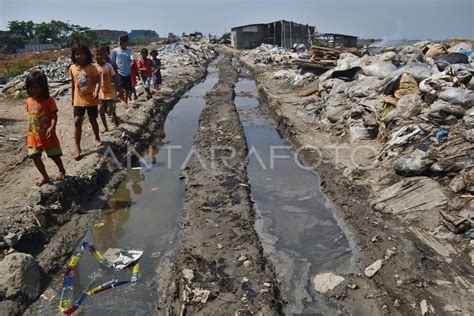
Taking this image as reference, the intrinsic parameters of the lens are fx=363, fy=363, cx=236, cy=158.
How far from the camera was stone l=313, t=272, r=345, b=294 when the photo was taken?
3.37 meters

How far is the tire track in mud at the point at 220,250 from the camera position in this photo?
301 centimetres

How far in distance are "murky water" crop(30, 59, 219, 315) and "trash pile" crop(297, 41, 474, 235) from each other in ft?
8.90

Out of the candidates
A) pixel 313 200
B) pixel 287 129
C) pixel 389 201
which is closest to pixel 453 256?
pixel 389 201

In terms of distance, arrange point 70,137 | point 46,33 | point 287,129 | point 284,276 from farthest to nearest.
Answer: point 46,33 < point 287,129 < point 70,137 < point 284,276

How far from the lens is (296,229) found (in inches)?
178

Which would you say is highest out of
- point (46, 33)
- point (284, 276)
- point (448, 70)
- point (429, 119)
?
point (46, 33)

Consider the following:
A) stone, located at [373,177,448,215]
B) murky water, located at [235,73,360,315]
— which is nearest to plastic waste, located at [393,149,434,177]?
stone, located at [373,177,448,215]

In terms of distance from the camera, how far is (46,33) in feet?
155

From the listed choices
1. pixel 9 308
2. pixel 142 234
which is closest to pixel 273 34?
pixel 142 234

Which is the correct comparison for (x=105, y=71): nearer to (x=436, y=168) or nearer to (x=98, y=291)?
(x=98, y=291)

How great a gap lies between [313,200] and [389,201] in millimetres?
1096

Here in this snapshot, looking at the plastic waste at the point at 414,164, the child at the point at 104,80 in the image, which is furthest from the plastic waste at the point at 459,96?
the child at the point at 104,80

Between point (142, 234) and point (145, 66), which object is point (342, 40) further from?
point (142, 234)

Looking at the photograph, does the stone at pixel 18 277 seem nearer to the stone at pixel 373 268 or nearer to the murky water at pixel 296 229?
the murky water at pixel 296 229
